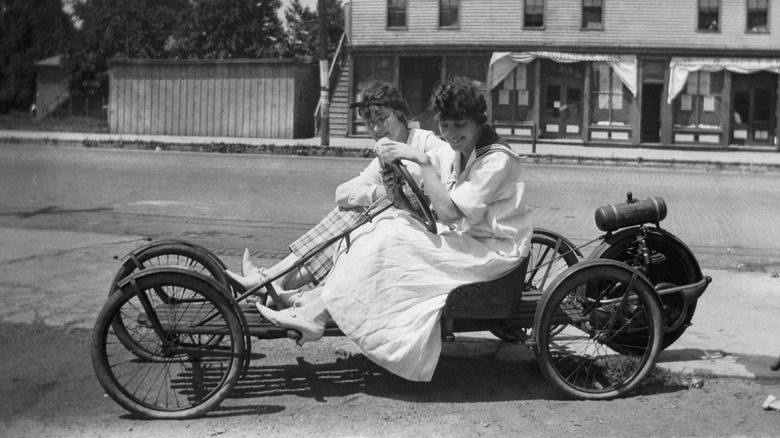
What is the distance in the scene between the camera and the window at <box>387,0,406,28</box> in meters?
34.8

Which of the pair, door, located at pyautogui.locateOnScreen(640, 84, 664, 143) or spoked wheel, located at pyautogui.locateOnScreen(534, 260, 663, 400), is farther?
door, located at pyautogui.locateOnScreen(640, 84, 664, 143)

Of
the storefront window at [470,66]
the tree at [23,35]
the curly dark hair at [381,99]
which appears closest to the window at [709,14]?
the storefront window at [470,66]

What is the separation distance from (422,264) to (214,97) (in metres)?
31.3

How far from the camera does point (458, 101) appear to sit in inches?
186

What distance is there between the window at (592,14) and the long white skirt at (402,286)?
30.0 metres

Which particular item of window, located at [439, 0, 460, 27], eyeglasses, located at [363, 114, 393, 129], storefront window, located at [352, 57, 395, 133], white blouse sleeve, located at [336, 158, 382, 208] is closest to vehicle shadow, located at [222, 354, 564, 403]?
white blouse sleeve, located at [336, 158, 382, 208]

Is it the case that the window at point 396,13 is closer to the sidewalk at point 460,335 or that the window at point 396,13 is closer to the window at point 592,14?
the window at point 592,14

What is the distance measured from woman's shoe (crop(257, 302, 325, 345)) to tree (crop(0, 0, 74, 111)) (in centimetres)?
781

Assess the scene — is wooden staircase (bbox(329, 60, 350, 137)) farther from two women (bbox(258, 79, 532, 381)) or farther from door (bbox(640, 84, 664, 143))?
two women (bbox(258, 79, 532, 381))

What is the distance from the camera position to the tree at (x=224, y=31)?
168ft

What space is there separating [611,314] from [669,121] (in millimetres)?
29210

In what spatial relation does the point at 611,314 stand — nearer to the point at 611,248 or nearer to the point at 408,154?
the point at 611,248

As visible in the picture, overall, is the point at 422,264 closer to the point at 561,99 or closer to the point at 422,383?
the point at 422,383

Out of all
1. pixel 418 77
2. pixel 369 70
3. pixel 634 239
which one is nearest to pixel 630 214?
pixel 634 239
